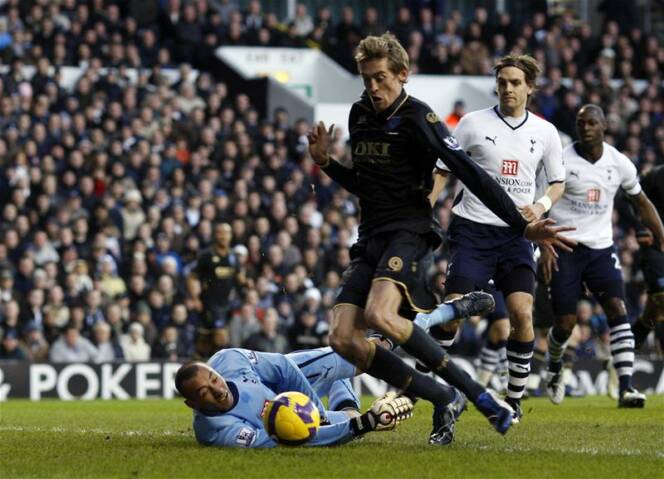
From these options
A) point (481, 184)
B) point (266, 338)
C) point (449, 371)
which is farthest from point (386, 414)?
point (266, 338)

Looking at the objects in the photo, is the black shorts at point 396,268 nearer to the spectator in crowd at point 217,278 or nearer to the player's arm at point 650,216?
the player's arm at point 650,216

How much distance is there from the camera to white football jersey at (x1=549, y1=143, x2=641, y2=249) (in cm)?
1347

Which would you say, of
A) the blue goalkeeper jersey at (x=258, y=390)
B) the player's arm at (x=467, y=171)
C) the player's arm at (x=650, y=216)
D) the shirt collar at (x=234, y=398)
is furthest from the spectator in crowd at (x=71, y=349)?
the player's arm at (x=467, y=171)

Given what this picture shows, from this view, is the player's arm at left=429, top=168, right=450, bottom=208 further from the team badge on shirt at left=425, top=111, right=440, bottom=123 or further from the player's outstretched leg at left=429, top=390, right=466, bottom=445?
the player's outstretched leg at left=429, top=390, right=466, bottom=445

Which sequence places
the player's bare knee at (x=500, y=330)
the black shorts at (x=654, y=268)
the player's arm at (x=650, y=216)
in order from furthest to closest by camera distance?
the black shorts at (x=654, y=268) < the player's bare knee at (x=500, y=330) < the player's arm at (x=650, y=216)

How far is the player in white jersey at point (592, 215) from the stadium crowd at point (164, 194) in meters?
5.46

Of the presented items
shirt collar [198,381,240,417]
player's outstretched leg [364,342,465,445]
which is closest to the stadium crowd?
shirt collar [198,381,240,417]

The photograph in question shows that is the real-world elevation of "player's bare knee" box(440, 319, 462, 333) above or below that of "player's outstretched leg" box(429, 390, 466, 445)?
above

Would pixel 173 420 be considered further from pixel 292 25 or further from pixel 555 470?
pixel 292 25

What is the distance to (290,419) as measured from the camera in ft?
29.6

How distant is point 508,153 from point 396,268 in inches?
97.5

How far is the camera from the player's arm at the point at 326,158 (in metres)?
9.31

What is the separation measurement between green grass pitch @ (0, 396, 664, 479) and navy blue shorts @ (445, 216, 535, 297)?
1.07 metres

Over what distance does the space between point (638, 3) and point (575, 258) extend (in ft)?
77.4
